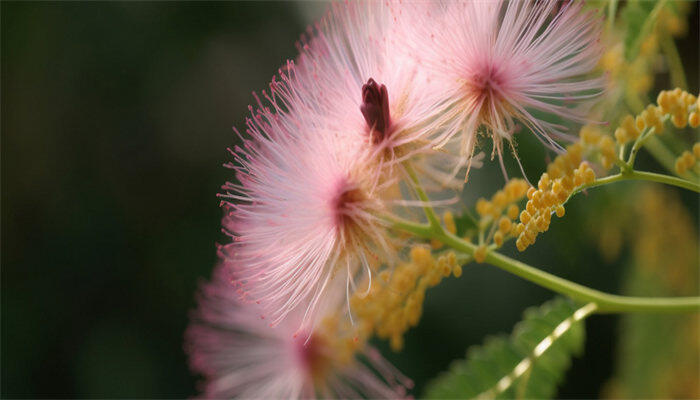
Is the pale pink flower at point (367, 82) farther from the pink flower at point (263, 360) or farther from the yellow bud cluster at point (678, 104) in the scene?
the pink flower at point (263, 360)

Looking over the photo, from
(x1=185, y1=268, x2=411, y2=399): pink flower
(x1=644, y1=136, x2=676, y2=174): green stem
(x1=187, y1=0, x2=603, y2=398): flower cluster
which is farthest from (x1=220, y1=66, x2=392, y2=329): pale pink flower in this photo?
(x1=644, y1=136, x2=676, y2=174): green stem

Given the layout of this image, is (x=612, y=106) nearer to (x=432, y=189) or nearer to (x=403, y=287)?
(x=432, y=189)

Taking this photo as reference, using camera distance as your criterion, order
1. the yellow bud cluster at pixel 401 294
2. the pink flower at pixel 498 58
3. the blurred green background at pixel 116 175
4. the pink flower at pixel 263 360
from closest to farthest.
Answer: the pink flower at pixel 498 58 → the yellow bud cluster at pixel 401 294 → the pink flower at pixel 263 360 → the blurred green background at pixel 116 175

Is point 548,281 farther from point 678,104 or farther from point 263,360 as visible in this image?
point 263,360

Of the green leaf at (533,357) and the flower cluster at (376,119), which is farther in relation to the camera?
the green leaf at (533,357)

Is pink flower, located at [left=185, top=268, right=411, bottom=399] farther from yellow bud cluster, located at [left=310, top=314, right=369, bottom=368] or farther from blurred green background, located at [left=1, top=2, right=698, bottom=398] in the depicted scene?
blurred green background, located at [left=1, top=2, right=698, bottom=398]

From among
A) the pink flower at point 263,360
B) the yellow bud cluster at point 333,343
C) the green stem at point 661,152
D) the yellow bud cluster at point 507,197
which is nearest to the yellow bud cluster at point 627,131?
the yellow bud cluster at point 507,197

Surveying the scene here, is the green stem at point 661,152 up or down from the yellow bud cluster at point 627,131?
down

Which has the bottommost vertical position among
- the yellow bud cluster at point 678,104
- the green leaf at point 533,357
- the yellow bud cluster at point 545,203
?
the green leaf at point 533,357
